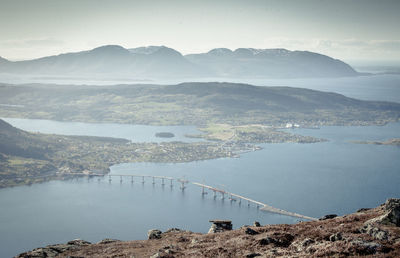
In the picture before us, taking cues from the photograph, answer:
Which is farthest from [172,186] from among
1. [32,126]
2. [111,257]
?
[32,126]

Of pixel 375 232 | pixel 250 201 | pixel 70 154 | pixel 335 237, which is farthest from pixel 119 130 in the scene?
pixel 375 232

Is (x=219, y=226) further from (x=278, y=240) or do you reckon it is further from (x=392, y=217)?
(x=392, y=217)

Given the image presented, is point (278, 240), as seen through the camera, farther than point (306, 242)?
Yes

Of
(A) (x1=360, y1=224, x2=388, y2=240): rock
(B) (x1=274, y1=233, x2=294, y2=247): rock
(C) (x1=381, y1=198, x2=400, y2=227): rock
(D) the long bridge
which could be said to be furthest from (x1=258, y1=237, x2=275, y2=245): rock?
(D) the long bridge

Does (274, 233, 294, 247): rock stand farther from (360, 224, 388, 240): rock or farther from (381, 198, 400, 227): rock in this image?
(381, 198, 400, 227): rock

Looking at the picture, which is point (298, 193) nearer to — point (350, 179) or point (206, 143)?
point (350, 179)

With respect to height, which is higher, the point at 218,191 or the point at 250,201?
the point at 218,191
